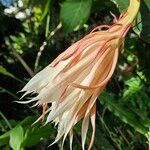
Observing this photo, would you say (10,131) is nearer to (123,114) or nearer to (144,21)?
(123,114)

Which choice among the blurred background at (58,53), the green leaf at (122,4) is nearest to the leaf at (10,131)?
the blurred background at (58,53)

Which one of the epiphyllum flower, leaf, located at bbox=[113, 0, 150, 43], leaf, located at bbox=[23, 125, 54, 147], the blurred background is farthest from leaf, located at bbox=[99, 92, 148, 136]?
the epiphyllum flower

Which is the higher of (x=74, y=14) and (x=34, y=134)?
(x=74, y=14)

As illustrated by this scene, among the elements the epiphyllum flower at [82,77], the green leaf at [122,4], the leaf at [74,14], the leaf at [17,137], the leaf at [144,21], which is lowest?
the leaf at [17,137]

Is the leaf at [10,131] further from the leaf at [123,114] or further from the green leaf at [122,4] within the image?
the green leaf at [122,4]

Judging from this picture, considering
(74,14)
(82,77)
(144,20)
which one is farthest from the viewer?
(74,14)

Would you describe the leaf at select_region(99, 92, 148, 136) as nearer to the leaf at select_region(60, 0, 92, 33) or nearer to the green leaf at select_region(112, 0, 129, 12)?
the leaf at select_region(60, 0, 92, 33)

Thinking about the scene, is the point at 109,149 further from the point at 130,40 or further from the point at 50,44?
the point at 50,44

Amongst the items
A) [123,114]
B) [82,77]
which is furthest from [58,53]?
[82,77]
